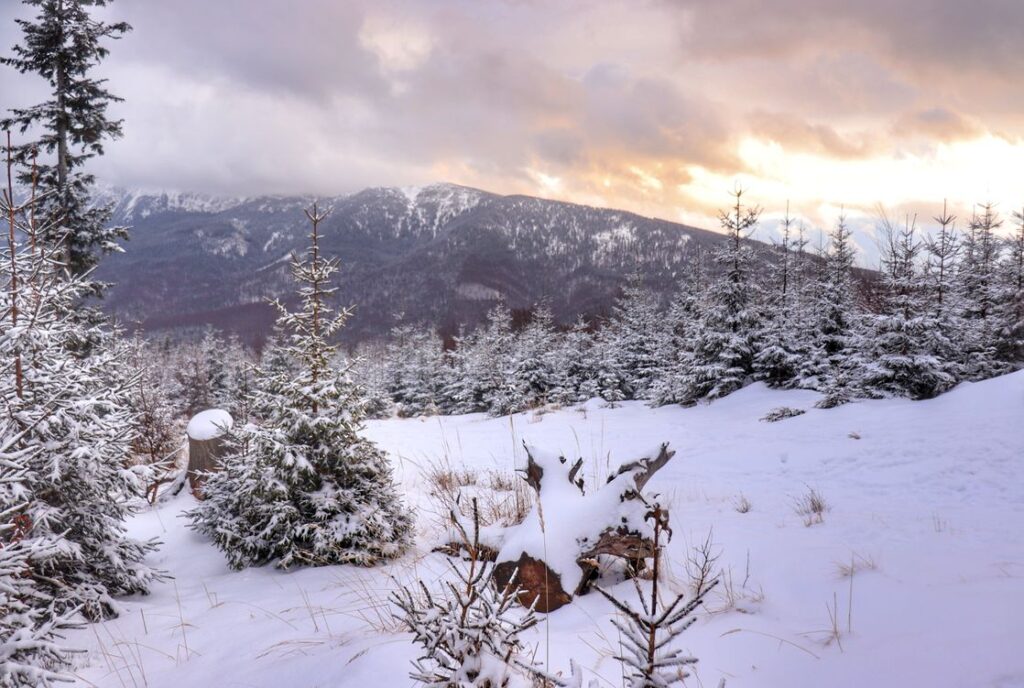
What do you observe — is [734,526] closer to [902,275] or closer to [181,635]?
[181,635]

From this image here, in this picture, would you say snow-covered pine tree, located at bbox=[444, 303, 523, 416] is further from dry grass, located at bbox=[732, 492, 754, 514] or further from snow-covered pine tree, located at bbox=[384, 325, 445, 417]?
dry grass, located at bbox=[732, 492, 754, 514]

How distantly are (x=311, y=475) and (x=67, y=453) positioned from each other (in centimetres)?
187

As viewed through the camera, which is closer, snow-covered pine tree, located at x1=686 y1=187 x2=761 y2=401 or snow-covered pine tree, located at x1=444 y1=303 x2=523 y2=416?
snow-covered pine tree, located at x1=686 y1=187 x2=761 y2=401

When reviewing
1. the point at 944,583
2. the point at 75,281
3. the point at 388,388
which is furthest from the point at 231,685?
the point at 388,388

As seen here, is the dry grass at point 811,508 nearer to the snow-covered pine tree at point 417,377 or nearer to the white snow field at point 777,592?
the white snow field at point 777,592

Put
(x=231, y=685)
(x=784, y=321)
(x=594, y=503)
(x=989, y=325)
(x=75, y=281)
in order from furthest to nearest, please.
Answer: (x=784, y=321) → (x=989, y=325) → (x=75, y=281) → (x=594, y=503) → (x=231, y=685)

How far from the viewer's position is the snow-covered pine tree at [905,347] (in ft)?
36.1

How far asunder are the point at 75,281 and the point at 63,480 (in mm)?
1703

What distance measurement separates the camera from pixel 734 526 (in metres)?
4.15

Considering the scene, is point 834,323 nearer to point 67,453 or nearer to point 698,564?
point 698,564

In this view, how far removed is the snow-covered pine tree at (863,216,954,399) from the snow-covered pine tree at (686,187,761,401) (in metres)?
3.82

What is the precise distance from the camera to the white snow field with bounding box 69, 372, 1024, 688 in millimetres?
1953

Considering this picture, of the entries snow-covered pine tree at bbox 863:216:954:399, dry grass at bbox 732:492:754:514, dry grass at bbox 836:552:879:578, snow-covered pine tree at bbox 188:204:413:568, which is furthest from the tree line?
dry grass at bbox 836:552:879:578

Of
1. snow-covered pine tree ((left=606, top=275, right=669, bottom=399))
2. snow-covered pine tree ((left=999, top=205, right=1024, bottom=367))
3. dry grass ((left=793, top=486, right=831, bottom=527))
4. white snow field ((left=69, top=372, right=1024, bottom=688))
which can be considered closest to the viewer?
white snow field ((left=69, top=372, right=1024, bottom=688))
